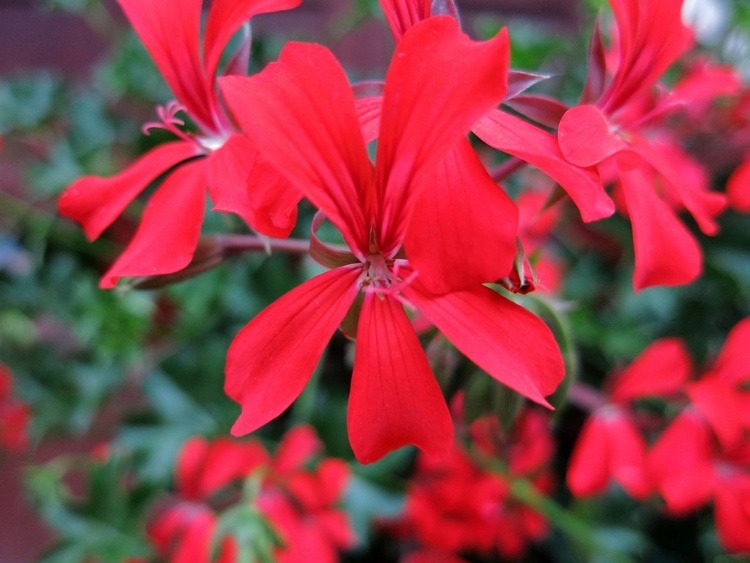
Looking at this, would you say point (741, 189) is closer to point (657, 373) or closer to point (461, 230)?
point (657, 373)

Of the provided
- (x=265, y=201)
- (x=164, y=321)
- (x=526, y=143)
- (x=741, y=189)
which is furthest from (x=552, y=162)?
(x=164, y=321)

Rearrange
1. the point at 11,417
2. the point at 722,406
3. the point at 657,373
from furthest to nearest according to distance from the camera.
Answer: the point at 11,417, the point at 657,373, the point at 722,406

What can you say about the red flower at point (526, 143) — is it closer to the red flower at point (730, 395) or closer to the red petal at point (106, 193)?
the red petal at point (106, 193)

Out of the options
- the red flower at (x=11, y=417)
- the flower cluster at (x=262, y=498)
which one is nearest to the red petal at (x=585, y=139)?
the flower cluster at (x=262, y=498)

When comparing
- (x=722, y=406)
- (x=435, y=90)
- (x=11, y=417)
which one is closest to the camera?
(x=435, y=90)

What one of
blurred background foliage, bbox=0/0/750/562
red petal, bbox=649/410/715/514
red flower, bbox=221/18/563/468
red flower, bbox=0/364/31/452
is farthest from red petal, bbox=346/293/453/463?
red flower, bbox=0/364/31/452

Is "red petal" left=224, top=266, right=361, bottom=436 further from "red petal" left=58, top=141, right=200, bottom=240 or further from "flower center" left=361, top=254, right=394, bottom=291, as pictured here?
"red petal" left=58, top=141, right=200, bottom=240

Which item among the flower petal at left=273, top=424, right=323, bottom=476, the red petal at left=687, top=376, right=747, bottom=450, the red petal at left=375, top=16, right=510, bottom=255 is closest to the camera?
the red petal at left=375, top=16, right=510, bottom=255
